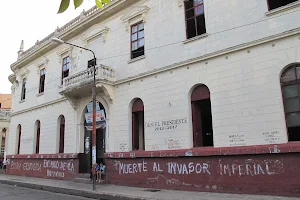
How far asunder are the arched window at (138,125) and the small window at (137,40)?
257cm

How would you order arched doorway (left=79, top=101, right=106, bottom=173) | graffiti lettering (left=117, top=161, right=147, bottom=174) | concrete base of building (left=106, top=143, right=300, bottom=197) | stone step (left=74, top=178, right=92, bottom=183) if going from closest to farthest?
1. concrete base of building (left=106, top=143, right=300, bottom=197)
2. graffiti lettering (left=117, top=161, right=147, bottom=174)
3. stone step (left=74, top=178, right=92, bottom=183)
4. arched doorway (left=79, top=101, right=106, bottom=173)

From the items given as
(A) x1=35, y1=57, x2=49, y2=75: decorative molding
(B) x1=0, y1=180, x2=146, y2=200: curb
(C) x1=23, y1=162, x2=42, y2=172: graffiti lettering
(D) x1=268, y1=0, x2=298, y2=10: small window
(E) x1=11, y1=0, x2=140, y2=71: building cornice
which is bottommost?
(B) x1=0, y1=180, x2=146, y2=200: curb

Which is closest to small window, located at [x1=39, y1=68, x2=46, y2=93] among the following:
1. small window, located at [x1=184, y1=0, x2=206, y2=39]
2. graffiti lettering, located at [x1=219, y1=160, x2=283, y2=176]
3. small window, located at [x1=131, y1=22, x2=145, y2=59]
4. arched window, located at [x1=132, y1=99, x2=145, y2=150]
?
small window, located at [x1=131, y1=22, x2=145, y2=59]

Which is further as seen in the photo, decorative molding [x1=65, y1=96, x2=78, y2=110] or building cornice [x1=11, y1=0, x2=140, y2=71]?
decorative molding [x1=65, y1=96, x2=78, y2=110]

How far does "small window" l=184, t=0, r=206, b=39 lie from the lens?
1170 cm

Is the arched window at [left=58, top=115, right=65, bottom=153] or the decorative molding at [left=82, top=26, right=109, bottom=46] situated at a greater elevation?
the decorative molding at [left=82, top=26, right=109, bottom=46]

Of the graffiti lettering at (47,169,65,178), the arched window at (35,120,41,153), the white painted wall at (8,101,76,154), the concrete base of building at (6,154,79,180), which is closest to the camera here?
the concrete base of building at (6,154,79,180)

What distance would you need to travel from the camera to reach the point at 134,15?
46.6 ft

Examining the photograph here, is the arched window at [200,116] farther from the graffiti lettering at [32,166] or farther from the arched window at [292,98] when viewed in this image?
the graffiti lettering at [32,166]

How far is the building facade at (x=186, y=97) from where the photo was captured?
356 inches

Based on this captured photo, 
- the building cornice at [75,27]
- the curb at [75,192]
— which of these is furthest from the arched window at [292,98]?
the building cornice at [75,27]

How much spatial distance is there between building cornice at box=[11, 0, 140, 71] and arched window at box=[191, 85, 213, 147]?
650 centimetres

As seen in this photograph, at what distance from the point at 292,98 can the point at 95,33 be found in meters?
11.7

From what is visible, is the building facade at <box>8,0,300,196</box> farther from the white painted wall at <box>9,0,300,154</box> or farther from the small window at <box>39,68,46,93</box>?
the small window at <box>39,68,46,93</box>
